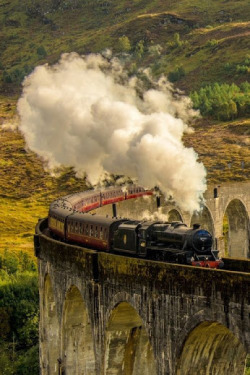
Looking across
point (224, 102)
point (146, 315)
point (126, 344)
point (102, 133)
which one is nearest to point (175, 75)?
point (224, 102)

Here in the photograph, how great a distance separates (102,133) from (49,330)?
12.9 meters

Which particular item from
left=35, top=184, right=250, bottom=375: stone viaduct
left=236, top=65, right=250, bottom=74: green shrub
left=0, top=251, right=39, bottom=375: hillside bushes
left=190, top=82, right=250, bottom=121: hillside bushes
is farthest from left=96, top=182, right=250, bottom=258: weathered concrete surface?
left=236, top=65, right=250, bottom=74: green shrub

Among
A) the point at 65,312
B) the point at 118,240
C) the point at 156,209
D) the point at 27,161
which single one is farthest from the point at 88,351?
the point at 27,161

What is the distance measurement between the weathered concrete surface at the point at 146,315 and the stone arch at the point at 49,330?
1868 mm

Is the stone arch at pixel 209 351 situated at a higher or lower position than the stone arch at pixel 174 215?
lower

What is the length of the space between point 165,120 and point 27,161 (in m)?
90.9

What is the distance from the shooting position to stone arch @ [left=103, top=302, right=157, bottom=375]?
24297 millimetres

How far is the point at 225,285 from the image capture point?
17.8 meters

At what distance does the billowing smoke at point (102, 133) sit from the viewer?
119 ft

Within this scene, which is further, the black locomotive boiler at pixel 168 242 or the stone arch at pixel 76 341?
the stone arch at pixel 76 341

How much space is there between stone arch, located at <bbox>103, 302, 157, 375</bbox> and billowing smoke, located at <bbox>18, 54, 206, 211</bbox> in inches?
473

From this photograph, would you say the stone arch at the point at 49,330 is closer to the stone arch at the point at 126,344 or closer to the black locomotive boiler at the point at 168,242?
the black locomotive boiler at the point at 168,242

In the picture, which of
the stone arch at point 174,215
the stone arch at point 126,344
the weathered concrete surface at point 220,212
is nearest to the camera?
the stone arch at point 126,344

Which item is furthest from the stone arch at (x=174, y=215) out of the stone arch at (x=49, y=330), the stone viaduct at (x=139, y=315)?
the stone arch at (x=49, y=330)
